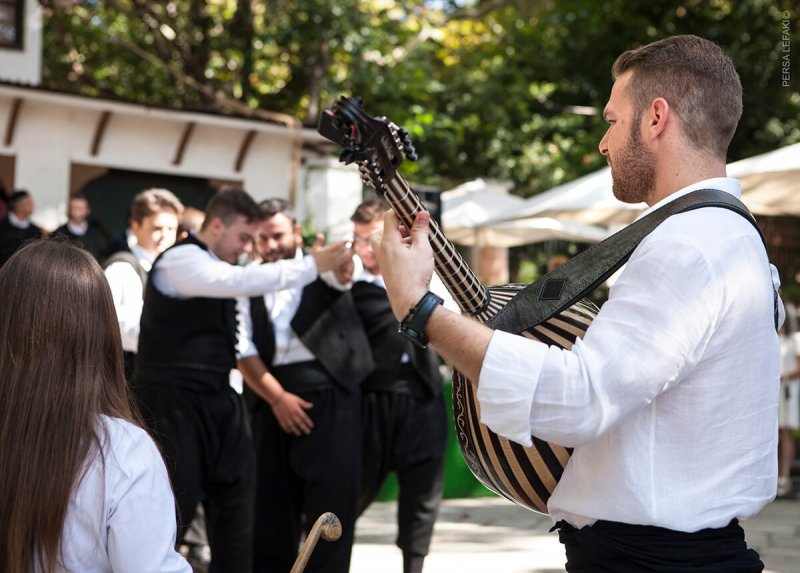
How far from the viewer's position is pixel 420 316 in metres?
2.11

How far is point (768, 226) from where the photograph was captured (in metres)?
16.2

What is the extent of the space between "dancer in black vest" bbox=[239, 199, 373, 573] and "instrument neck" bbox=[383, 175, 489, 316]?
2794mm

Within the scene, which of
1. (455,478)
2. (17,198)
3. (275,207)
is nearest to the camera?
(275,207)

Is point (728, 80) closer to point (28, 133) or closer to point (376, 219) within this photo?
point (376, 219)

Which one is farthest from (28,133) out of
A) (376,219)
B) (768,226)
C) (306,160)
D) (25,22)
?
(768,226)

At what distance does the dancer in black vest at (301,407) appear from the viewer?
525 cm

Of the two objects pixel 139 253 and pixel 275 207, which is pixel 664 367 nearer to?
pixel 275 207

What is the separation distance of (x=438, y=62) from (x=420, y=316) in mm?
20182

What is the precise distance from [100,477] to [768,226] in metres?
15.5

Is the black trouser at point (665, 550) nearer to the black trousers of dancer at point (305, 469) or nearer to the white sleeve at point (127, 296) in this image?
the black trousers of dancer at point (305, 469)

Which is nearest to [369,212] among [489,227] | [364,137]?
[364,137]

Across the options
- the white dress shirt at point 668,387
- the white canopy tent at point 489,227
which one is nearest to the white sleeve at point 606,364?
the white dress shirt at point 668,387

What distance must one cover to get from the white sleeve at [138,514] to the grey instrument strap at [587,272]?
765mm

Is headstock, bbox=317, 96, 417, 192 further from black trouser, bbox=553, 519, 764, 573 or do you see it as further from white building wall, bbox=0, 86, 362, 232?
white building wall, bbox=0, 86, 362, 232
